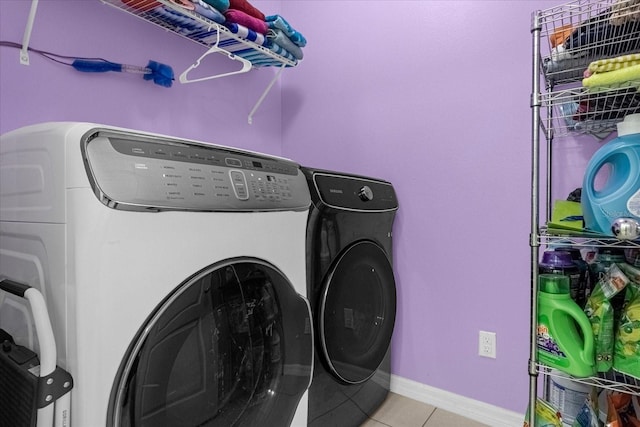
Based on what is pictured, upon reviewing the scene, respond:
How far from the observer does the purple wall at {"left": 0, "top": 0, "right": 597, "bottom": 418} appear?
1.28 metres

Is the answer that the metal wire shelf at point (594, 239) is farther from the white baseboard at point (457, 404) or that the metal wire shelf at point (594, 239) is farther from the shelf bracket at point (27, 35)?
the shelf bracket at point (27, 35)

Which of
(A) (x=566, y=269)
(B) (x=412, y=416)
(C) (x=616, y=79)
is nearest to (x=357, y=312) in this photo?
(B) (x=412, y=416)

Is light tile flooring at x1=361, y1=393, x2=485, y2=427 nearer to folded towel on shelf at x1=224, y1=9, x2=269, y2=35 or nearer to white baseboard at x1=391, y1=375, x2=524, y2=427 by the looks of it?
white baseboard at x1=391, y1=375, x2=524, y2=427

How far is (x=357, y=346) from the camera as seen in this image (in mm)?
1354

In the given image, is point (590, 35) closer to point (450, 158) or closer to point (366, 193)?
point (450, 158)

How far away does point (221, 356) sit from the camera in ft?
2.91

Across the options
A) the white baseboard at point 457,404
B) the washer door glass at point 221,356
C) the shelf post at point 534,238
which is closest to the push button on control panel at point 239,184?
the washer door glass at point 221,356

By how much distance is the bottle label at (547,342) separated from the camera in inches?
39.2

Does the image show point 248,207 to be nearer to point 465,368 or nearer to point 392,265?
point 392,265

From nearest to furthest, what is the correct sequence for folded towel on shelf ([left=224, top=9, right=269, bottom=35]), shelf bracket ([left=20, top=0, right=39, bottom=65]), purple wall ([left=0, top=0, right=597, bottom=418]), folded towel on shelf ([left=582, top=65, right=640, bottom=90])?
folded towel on shelf ([left=582, top=65, right=640, bottom=90]) → shelf bracket ([left=20, top=0, right=39, bottom=65]) → purple wall ([left=0, top=0, right=597, bottom=418]) → folded towel on shelf ([left=224, top=9, right=269, bottom=35])

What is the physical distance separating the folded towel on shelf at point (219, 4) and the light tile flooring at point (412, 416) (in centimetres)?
170

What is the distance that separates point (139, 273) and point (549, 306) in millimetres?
1047

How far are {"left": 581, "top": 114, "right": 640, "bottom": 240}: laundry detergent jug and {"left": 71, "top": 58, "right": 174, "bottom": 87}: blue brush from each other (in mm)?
1484

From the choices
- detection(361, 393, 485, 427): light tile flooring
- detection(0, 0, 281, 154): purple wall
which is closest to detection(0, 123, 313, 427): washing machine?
detection(0, 0, 281, 154): purple wall
